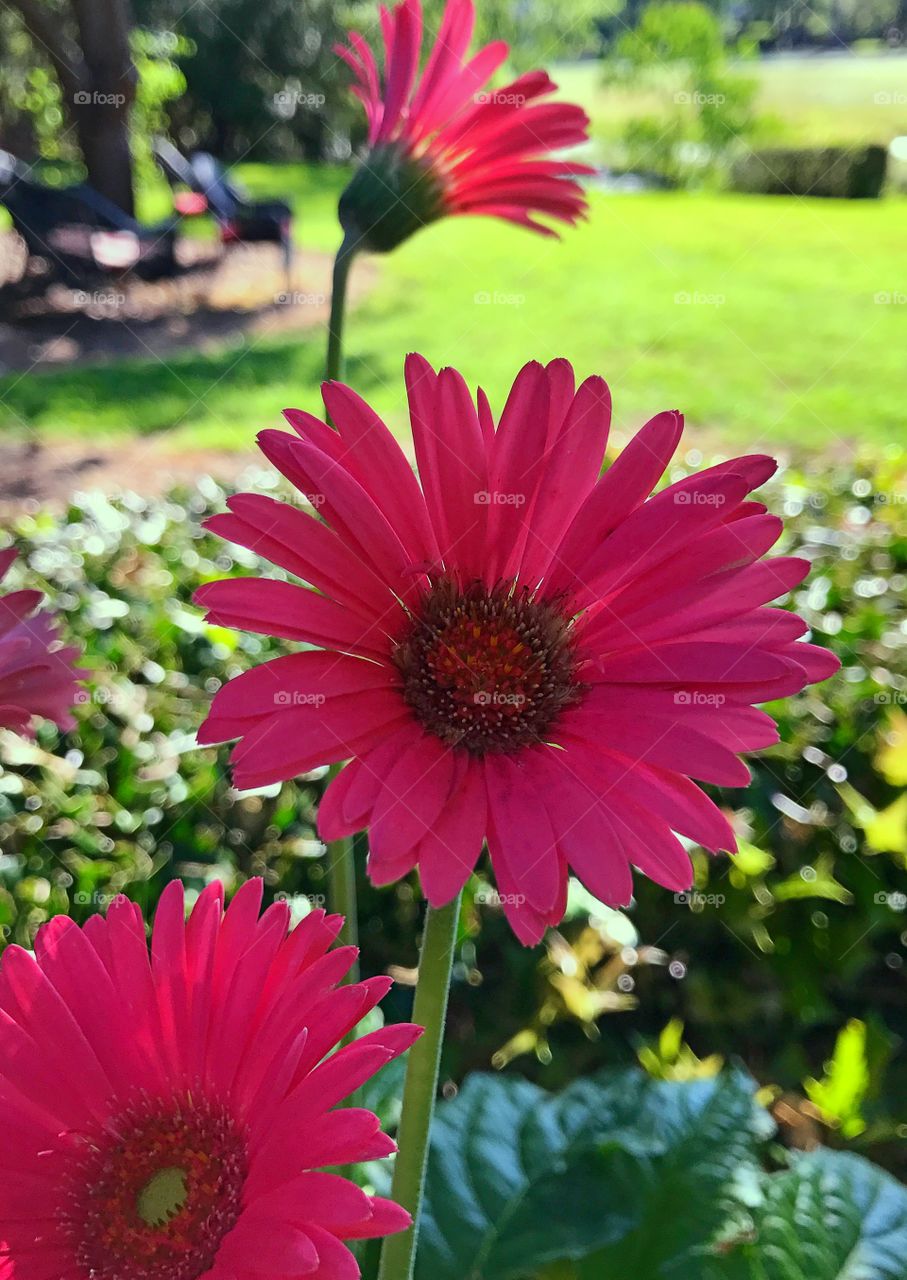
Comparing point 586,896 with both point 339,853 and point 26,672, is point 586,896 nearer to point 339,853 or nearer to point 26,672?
point 339,853

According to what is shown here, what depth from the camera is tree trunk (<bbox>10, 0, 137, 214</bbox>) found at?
12.6ft

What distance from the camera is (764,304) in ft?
13.5

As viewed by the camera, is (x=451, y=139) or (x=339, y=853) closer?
(x=339, y=853)

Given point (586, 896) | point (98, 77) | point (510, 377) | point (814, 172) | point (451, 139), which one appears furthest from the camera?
point (814, 172)

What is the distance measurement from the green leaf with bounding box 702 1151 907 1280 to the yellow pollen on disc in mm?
374

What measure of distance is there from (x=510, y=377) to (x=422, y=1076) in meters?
2.81

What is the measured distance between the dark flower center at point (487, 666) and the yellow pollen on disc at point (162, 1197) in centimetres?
21

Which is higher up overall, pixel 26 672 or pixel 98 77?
pixel 98 77

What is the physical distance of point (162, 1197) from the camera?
432mm

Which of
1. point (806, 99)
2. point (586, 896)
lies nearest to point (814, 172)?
point (806, 99)

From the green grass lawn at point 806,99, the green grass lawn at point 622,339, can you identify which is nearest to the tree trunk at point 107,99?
the green grass lawn at point 622,339

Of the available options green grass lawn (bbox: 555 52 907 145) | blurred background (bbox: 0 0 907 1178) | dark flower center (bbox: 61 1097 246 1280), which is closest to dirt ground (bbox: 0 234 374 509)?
blurred background (bbox: 0 0 907 1178)

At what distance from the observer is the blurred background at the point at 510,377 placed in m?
0.90

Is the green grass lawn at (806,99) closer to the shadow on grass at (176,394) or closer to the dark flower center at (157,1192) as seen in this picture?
the shadow on grass at (176,394)
